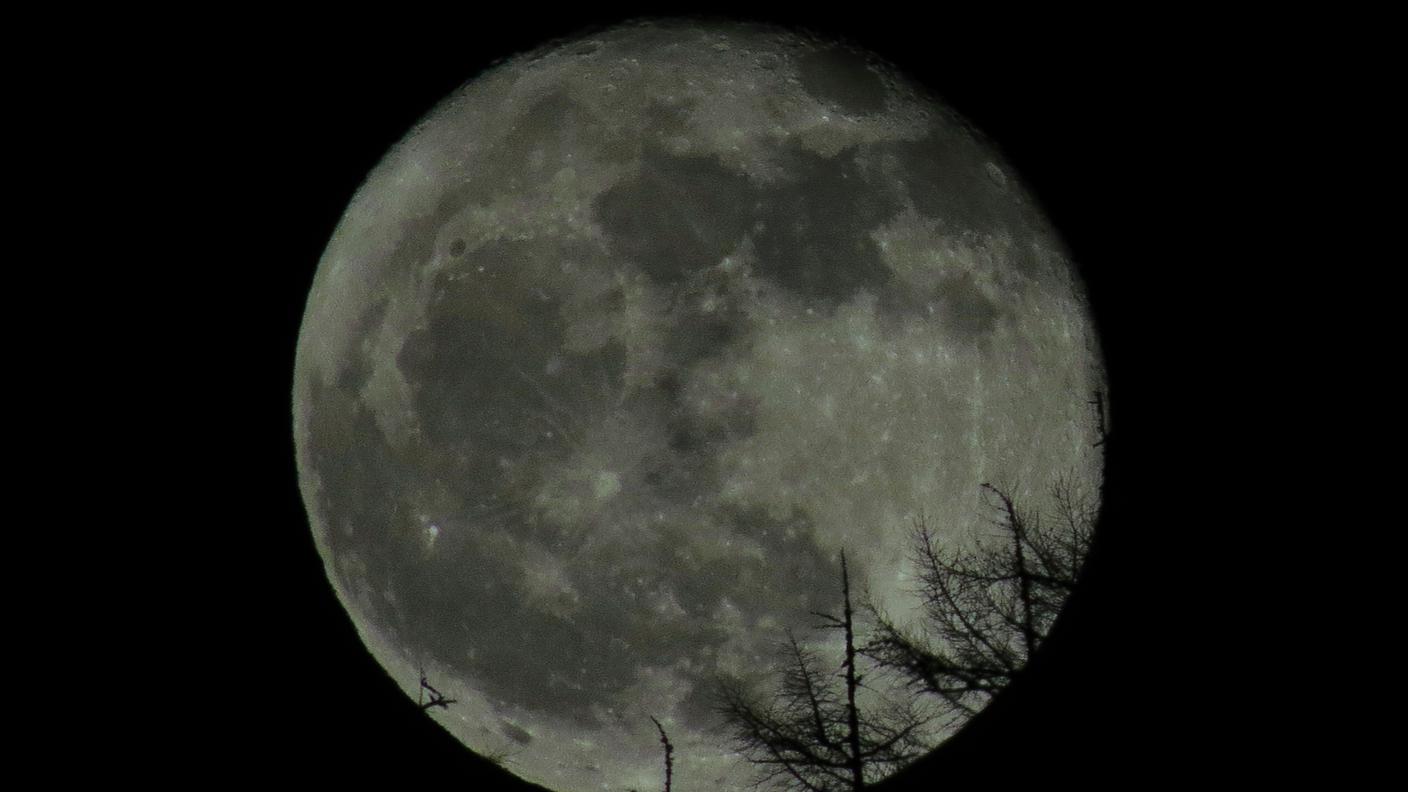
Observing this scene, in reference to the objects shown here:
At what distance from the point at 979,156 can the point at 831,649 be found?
3609 millimetres

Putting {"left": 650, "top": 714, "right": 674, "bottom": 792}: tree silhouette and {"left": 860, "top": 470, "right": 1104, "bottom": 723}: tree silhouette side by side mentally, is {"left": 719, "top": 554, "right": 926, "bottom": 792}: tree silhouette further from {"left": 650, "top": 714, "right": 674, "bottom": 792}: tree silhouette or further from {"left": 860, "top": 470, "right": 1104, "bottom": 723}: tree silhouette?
{"left": 650, "top": 714, "right": 674, "bottom": 792}: tree silhouette

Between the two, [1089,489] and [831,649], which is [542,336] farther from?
[1089,489]

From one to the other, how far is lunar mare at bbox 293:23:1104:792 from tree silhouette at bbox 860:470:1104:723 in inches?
6.5

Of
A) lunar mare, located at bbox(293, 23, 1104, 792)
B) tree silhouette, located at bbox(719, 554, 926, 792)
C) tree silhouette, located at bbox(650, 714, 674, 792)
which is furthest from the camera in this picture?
tree silhouette, located at bbox(650, 714, 674, 792)

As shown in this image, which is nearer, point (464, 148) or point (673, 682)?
point (673, 682)

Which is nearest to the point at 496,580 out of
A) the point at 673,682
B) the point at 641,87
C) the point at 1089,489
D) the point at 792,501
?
the point at 673,682

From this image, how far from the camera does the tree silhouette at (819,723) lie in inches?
218

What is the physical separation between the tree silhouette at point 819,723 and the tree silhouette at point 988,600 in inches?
9.5

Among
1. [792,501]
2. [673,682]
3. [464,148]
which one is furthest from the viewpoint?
[464,148]

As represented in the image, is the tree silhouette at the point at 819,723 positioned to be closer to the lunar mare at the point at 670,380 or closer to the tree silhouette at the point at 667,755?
the lunar mare at the point at 670,380

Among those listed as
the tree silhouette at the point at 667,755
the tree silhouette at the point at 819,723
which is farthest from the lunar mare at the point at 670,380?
the tree silhouette at the point at 819,723

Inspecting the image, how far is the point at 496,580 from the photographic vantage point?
5641 mm

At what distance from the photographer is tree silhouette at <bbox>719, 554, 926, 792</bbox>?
5.54 meters

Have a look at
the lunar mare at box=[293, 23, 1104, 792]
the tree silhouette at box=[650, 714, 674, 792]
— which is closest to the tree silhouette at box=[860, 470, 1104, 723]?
the lunar mare at box=[293, 23, 1104, 792]
